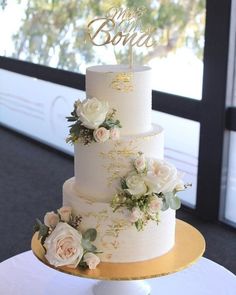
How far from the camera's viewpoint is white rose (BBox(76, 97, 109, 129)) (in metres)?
1.41

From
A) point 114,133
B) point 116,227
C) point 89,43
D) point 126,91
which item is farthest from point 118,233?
point 89,43

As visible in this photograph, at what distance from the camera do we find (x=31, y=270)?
5.69 feet

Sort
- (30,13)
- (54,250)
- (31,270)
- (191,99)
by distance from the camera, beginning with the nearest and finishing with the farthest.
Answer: (54,250) → (31,270) → (191,99) → (30,13)

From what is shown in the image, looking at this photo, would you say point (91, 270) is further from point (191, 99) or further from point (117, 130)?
point (191, 99)

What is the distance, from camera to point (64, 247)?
139 centimetres

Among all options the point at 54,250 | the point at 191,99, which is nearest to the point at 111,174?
the point at 54,250

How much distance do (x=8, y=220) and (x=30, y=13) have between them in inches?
100

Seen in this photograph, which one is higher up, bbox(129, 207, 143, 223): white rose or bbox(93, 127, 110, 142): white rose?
bbox(93, 127, 110, 142): white rose

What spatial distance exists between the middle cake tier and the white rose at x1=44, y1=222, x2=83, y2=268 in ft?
0.50

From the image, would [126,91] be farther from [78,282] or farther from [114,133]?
[78,282]

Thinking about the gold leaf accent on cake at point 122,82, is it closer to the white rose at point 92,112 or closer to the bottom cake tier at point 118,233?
the white rose at point 92,112

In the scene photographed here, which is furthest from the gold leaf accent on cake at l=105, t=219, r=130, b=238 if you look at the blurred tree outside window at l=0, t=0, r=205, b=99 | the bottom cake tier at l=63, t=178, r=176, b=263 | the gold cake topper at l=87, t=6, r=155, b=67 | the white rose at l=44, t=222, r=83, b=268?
the blurred tree outside window at l=0, t=0, r=205, b=99

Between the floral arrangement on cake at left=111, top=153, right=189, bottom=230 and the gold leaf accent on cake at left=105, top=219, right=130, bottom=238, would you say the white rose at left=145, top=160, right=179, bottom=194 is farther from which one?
the gold leaf accent on cake at left=105, top=219, right=130, bottom=238

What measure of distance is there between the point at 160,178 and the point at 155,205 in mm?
84
